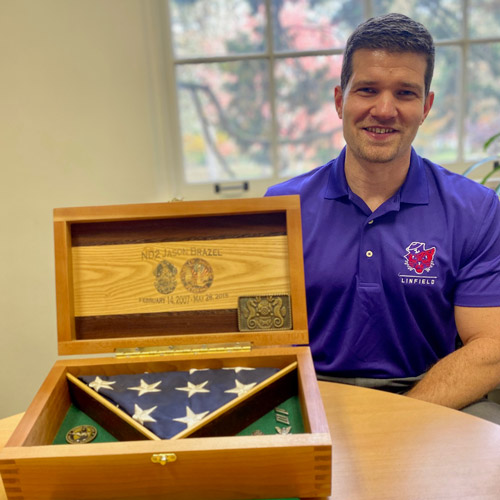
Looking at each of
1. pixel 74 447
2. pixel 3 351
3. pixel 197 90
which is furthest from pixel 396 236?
pixel 3 351

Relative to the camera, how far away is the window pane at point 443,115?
2.42m

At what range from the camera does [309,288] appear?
1.36m

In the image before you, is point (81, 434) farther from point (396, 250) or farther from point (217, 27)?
point (217, 27)

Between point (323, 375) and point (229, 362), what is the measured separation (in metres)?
0.53

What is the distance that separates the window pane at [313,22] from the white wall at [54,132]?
0.62m

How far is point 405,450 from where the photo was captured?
2.74 feet

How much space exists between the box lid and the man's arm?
1.73 ft

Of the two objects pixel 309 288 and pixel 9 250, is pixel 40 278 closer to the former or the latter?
pixel 9 250

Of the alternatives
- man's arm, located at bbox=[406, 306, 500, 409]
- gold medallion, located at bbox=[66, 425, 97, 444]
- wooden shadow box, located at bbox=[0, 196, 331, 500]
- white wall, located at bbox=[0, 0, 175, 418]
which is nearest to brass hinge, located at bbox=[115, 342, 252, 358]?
wooden shadow box, located at bbox=[0, 196, 331, 500]

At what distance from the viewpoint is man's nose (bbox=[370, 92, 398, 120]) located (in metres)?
1.29

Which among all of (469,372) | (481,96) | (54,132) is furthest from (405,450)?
(481,96)

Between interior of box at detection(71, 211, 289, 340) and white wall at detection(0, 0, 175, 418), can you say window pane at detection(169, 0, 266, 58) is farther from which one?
interior of box at detection(71, 211, 289, 340)

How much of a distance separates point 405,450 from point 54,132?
190 centimetres

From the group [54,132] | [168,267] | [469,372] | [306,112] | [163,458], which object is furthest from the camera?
[306,112]
